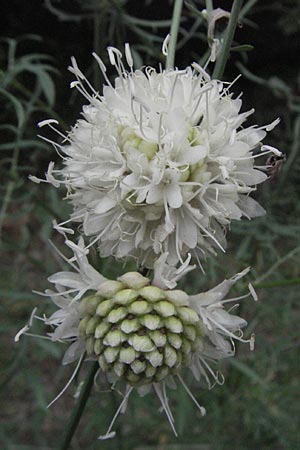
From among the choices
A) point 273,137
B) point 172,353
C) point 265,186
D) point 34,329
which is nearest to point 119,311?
point 172,353

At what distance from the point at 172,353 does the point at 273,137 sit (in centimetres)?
120

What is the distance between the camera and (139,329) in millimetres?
588

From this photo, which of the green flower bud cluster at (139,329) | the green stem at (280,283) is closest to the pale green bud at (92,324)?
the green flower bud cluster at (139,329)

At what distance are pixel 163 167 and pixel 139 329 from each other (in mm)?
137

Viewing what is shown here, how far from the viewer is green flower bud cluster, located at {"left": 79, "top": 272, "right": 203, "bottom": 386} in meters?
0.58

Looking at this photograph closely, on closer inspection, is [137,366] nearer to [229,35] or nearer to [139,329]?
[139,329]

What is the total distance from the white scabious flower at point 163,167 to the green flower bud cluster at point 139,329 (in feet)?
0.12

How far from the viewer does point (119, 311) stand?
591mm

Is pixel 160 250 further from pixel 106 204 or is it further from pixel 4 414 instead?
pixel 4 414

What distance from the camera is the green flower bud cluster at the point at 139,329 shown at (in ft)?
1.92

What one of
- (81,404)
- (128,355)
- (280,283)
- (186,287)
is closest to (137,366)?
(128,355)

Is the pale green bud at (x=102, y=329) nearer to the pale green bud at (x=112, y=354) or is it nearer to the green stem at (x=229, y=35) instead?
the pale green bud at (x=112, y=354)

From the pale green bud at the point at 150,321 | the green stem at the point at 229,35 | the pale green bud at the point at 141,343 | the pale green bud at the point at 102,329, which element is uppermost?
the green stem at the point at 229,35

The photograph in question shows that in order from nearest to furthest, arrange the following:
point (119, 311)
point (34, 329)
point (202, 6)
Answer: point (119, 311)
point (34, 329)
point (202, 6)
